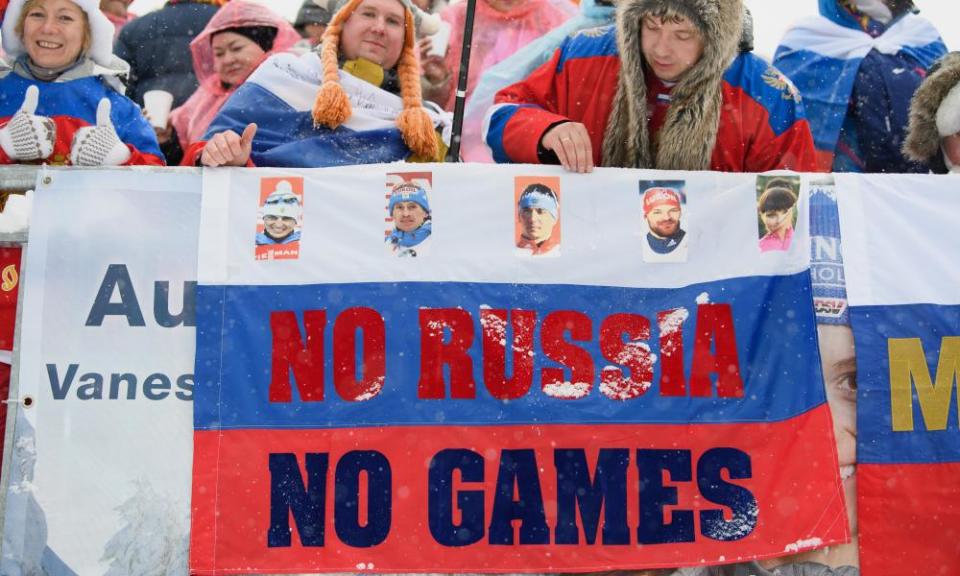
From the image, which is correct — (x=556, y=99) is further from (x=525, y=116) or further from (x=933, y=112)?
(x=933, y=112)

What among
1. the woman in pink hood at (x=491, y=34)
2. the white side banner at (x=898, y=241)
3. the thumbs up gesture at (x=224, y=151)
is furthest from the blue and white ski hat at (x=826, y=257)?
the woman in pink hood at (x=491, y=34)

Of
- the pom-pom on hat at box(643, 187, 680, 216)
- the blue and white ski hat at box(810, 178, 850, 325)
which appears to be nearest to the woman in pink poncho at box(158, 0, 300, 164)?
the pom-pom on hat at box(643, 187, 680, 216)


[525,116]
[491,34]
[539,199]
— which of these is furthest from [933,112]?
[491,34]

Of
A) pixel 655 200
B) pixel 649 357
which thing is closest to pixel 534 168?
pixel 655 200

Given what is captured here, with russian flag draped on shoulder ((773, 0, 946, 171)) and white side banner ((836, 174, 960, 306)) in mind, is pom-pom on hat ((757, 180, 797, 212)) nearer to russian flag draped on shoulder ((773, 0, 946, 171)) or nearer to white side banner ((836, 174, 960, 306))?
white side banner ((836, 174, 960, 306))

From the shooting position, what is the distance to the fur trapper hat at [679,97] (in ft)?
13.0

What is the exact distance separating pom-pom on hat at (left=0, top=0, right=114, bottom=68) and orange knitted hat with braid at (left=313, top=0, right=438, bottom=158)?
2.69ft

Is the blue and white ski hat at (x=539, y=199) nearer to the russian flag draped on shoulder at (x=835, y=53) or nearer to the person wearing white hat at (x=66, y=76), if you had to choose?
the person wearing white hat at (x=66, y=76)

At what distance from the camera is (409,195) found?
352 centimetres

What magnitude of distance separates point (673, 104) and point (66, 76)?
2259 millimetres

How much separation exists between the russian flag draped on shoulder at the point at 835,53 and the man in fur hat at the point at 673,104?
3.10ft

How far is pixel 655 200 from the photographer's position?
3.55 m

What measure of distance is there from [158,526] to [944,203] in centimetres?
270

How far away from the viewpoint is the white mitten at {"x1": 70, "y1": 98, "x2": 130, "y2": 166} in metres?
3.75
